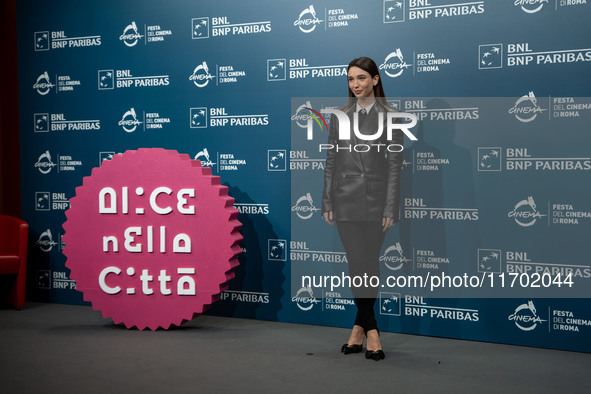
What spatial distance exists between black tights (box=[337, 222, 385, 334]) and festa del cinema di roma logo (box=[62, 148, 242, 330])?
3.10 feet

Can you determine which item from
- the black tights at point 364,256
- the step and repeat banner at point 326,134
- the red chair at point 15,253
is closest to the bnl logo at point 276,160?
the step and repeat banner at point 326,134

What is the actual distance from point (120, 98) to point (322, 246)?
2.15 metres

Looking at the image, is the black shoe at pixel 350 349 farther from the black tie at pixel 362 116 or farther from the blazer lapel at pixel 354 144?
the black tie at pixel 362 116

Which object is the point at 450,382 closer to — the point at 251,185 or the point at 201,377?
the point at 201,377

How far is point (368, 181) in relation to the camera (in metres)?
3.81

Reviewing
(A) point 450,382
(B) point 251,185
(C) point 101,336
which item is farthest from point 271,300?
(A) point 450,382

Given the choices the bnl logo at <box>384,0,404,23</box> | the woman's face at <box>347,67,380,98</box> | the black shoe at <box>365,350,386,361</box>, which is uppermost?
the bnl logo at <box>384,0,404,23</box>

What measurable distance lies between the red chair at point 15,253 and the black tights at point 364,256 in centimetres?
280

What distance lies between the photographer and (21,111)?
5.69 m

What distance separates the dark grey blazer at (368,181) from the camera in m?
3.79

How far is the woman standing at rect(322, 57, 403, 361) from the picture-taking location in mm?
3791

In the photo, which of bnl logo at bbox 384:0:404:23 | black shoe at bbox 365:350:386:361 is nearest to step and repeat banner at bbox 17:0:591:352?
bnl logo at bbox 384:0:404:23

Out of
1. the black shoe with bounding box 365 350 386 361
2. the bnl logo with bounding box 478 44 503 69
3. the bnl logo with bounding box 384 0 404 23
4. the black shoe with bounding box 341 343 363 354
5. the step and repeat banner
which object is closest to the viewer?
the black shoe with bounding box 365 350 386 361

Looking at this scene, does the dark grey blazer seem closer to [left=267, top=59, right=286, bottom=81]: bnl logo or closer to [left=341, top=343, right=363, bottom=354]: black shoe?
[left=341, top=343, right=363, bottom=354]: black shoe
